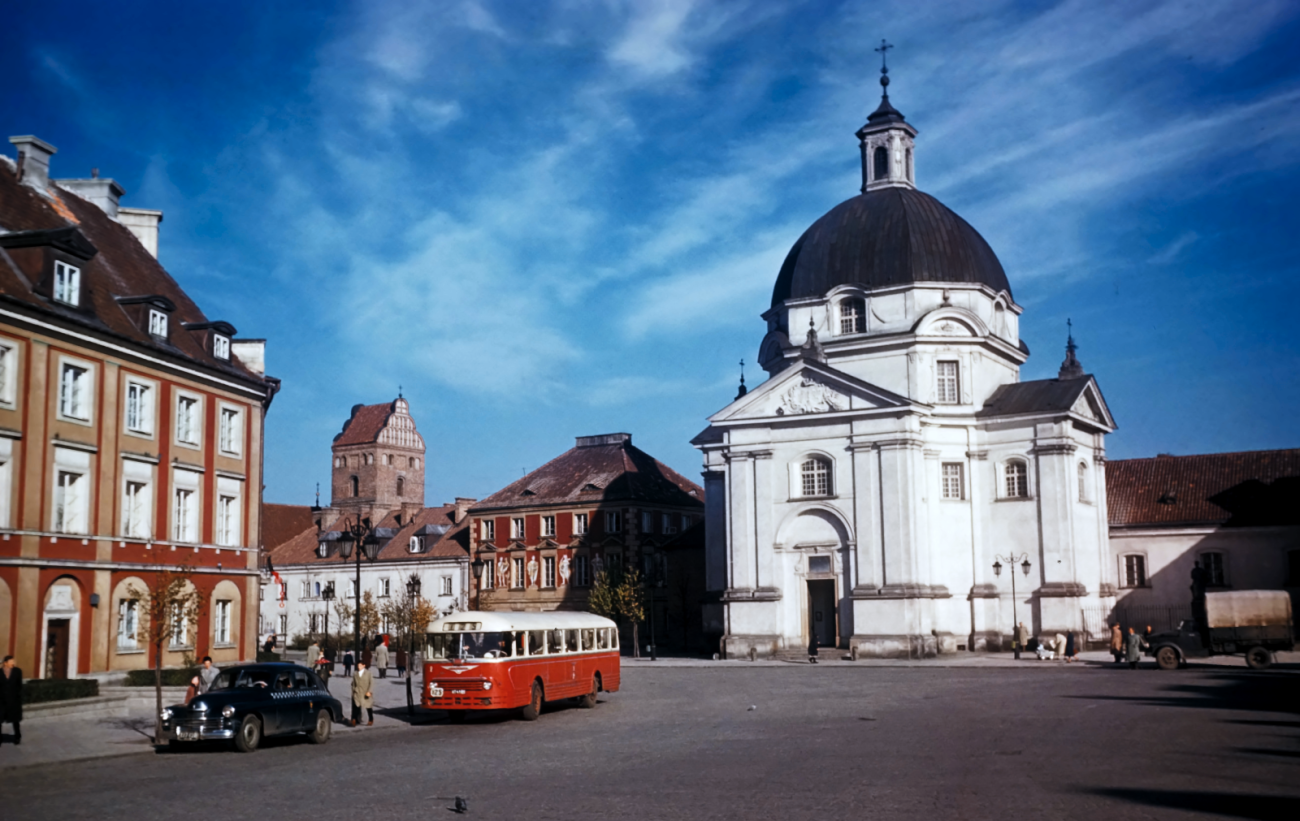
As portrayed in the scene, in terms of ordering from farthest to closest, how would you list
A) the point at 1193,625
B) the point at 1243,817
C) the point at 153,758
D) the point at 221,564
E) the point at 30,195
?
the point at 1193,625
the point at 221,564
the point at 30,195
the point at 153,758
the point at 1243,817

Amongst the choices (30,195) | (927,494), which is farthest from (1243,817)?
(927,494)

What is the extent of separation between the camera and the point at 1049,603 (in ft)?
170

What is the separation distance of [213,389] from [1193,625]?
112 feet

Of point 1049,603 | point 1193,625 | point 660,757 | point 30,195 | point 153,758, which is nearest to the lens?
point 660,757

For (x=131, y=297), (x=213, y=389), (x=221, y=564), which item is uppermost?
(x=131, y=297)

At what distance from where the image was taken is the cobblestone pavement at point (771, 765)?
1406 centimetres

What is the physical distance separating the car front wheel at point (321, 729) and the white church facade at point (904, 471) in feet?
99.9

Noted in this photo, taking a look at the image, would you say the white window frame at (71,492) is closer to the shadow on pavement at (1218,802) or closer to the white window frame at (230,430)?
the white window frame at (230,430)

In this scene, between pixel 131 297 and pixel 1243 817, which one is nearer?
pixel 1243 817

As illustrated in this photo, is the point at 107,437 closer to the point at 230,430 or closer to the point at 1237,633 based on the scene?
the point at 230,430

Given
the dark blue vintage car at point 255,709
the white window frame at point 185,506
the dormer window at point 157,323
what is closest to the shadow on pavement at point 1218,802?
the dark blue vintage car at point 255,709

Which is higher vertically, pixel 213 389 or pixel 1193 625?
pixel 213 389

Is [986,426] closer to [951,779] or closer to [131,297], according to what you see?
[131,297]

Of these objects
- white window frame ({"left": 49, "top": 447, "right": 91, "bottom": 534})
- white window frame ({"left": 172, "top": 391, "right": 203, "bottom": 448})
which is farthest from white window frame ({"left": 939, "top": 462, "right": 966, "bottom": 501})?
white window frame ({"left": 49, "top": 447, "right": 91, "bottom": 534})
